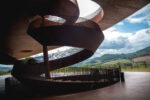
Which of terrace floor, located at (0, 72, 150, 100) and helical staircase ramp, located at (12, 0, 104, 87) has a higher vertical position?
helical staircase ramp, located at (12, 0, 104, 87)

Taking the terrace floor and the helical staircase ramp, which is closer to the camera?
the terrace floor

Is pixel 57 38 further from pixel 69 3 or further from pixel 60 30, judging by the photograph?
pixel 69 3

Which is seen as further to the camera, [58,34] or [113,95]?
[58,34]

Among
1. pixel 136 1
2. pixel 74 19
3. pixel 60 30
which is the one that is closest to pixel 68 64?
pixel 74 19

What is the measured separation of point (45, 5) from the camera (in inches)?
379

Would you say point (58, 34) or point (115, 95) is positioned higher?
point (58, 34)

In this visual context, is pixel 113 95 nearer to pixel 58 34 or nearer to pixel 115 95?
pixel 115 95

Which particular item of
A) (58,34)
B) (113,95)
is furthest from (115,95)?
(58,34)

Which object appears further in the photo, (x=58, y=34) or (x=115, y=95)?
(x=58, y=34)

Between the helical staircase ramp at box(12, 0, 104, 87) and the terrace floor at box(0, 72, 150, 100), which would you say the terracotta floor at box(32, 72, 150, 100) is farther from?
the helical staircase ramp at box(12, 0, 104, 87)

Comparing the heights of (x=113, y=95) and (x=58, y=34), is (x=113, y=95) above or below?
below

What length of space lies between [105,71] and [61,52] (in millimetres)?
6515

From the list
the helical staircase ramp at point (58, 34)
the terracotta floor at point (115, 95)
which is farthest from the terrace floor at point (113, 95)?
the helical staircase ramp at point (58, 34)

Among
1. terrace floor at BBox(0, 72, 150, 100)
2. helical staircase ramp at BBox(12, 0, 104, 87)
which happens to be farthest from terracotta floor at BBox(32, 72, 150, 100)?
helical staircase ramp at BBox(12, 0, 104, 87)
